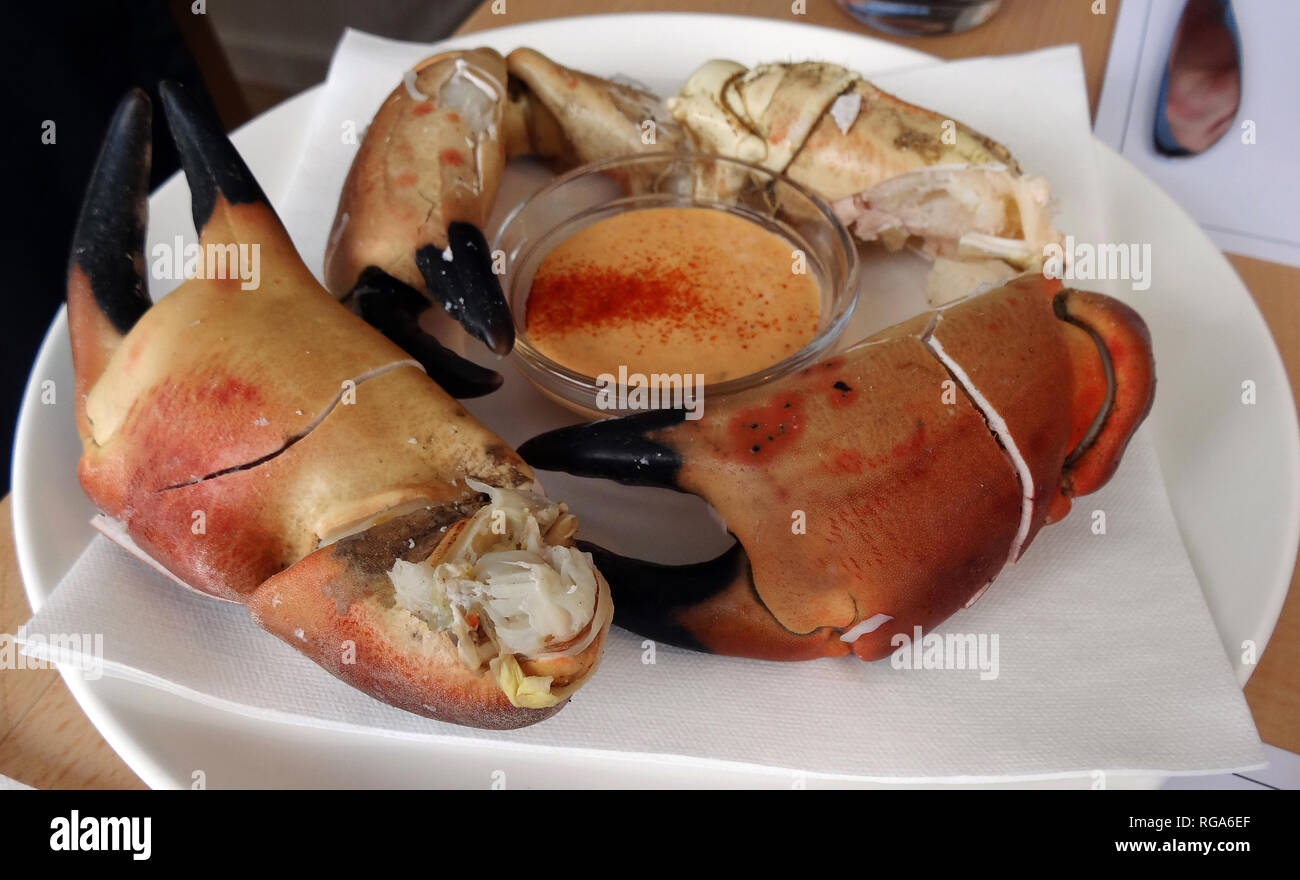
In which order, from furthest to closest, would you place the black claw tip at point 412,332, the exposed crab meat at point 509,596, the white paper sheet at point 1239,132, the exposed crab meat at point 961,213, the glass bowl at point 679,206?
the white paper sheet at point 1239,132, the glass bowl at point 679,206, the exposed crab meat at point 961,213, the black claw tip at point 412,332, the exposed crab meat at point 509,596

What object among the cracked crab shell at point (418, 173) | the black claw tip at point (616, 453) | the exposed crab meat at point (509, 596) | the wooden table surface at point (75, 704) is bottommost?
the wooden table surface at point (75, 704)

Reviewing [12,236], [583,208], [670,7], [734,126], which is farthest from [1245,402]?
[12,236]

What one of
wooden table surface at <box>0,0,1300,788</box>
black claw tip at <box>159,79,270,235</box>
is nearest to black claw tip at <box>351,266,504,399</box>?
black claw tip at <box>159,79,270,235</box>

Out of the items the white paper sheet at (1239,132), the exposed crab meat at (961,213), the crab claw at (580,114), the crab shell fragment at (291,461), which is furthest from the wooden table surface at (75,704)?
the crab claw at (580,114)

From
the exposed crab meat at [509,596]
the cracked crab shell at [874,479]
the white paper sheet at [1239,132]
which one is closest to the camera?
the exposed crab meat at [509,596]

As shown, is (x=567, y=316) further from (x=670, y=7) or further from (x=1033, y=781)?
(x=670, y=7)

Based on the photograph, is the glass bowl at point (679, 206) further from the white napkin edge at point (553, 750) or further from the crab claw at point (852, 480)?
the white napkin edge at point (553, 750)
